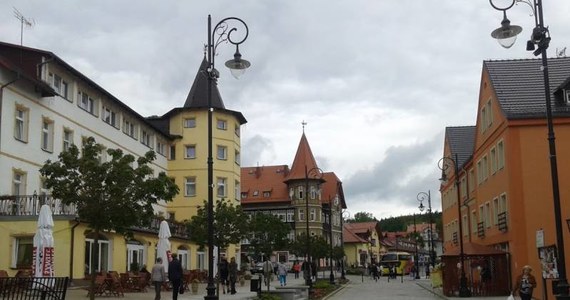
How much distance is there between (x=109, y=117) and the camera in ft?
149

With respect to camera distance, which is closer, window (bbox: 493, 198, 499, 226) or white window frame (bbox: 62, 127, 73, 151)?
window (bbox: 493, 198, 499, 226)

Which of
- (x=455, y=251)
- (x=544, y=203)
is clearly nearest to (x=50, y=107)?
(x=455, y=251)

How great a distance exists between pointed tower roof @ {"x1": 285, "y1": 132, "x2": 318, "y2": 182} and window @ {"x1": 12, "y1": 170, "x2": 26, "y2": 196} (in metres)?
64.9

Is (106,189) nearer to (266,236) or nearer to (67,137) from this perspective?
(266,236)

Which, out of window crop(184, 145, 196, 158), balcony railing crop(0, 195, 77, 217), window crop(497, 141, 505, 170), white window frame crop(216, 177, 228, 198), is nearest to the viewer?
balcony railing crop(0, 195, 77, 217)

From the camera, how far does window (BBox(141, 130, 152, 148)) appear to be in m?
52.6

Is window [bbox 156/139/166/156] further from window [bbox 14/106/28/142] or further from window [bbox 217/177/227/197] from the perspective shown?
window [bbox 14/106/28/142]

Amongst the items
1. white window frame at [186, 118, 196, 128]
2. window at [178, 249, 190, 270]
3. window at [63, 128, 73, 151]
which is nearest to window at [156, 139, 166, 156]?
white window frame at [186, 118, 196, 128]

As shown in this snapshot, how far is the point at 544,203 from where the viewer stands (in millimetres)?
32000

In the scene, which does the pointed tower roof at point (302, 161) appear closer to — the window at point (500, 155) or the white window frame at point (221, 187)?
the white window frame at point (221, 187)

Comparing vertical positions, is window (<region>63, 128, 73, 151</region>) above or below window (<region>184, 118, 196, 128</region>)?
below

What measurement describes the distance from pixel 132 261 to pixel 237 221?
31.8ft

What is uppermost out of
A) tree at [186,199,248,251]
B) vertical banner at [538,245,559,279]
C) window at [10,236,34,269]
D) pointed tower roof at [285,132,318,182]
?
pointed tower roof at [285,132,318,182]

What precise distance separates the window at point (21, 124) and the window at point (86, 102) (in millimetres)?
6557
